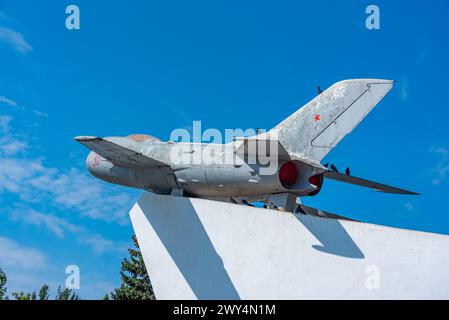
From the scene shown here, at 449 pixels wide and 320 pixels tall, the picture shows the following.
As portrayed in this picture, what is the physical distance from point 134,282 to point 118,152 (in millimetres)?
24660

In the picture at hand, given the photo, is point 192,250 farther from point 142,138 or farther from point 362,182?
point 362,182

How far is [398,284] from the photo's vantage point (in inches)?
433

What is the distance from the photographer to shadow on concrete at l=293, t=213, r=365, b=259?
11.7m

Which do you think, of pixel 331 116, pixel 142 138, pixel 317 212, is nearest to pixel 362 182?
pixel 331 116

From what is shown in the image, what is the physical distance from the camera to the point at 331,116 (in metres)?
12.9

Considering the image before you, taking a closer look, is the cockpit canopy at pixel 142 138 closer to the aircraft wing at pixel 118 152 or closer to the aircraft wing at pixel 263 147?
the aircraft wing at pixel 118 152

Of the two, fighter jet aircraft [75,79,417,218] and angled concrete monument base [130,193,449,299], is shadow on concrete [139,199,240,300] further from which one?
fighter jet aircraft [75,79,417,218]

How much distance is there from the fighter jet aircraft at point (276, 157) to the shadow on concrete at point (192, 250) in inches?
33.6

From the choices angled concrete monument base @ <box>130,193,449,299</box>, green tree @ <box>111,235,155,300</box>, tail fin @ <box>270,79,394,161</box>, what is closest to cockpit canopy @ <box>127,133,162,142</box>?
angled concrete monument base @ <box>130,193,449,299</box>

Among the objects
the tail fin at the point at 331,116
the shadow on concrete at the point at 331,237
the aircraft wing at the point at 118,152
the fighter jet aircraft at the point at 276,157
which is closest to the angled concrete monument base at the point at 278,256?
the shadow on concrete at the point at 331,237
